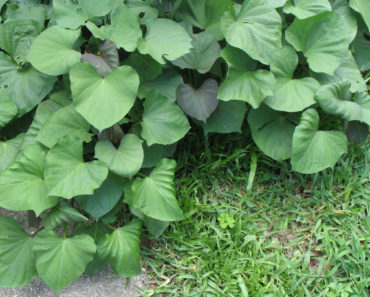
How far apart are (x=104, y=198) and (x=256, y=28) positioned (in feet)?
→ 4.02

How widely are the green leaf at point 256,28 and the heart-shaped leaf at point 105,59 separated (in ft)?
1.97

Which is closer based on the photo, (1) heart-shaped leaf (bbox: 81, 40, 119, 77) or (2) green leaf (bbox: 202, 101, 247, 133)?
(1) heart-shaped leaf (bbox: 81, 40, 119, 77)

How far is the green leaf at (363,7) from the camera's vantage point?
2.52m

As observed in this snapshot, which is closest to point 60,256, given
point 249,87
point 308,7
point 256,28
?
point 249,87

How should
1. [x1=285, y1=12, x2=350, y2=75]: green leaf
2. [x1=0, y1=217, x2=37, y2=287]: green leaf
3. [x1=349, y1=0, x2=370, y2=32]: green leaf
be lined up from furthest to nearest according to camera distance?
[x1=349, y1=0, x2=370, y2=32]: green leaf < [x1=285, y1=12, x2=350, y2=75]: green leaf < [x1=0, y1=217, x2=37, y2=287]: green leaf

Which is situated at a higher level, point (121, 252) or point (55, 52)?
point (55, 52)

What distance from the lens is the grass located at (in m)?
2.11

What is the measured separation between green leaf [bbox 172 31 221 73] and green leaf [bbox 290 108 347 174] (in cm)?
61

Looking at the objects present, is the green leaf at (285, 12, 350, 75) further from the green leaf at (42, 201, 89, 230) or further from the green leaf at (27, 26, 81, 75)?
the green leaf at (42, 201, 89, 230)

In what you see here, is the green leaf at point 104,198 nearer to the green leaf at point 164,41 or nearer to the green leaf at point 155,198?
the green leaf at point 155,198

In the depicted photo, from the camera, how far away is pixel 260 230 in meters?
2.30

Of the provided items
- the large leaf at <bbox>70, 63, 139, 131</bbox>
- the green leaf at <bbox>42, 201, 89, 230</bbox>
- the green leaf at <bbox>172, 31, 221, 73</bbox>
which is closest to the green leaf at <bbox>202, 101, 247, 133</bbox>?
the green leaf at <bbox>172, 31, 221, 73</bbox>

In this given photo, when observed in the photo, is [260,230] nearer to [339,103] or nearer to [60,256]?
[339,103]

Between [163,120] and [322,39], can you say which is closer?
[163,120]
